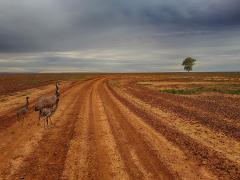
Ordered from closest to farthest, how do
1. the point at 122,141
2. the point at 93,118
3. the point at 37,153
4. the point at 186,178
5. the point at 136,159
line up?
the point at 186,178 < the point at 136,159 < the point at 37,153 < the point at 122,141 < the point at 93,118

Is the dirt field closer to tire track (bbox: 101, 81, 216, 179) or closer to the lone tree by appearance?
tire track (bbox: 101, 81, 216, 179)

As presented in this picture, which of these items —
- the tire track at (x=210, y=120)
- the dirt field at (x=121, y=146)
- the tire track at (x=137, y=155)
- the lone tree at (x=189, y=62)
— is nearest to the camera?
the tire track at (x=137, y=155)

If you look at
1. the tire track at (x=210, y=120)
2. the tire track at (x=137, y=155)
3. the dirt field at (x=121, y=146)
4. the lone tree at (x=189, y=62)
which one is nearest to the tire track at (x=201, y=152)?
the dirt field at (x=121, y=146)

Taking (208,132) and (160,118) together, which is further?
(160,118)

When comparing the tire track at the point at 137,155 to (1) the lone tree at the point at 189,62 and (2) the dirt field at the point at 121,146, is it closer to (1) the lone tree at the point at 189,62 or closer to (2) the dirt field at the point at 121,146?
(2) the dirt field at the point at 121,146

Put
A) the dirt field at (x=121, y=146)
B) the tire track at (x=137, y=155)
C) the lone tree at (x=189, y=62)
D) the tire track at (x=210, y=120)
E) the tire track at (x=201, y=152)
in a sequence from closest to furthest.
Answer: the tire track at (x=137, y=155), the dirt field at (x=121, y=146), the tire track at (x=201, y=152), the tire track at (x=210, y=120), the lone tree at (x=189, y=62)

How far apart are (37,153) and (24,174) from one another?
2349mm

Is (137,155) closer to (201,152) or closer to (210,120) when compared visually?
(201,152)

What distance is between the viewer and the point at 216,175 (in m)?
9.98

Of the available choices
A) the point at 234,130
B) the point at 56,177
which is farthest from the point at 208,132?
the point at 56,177

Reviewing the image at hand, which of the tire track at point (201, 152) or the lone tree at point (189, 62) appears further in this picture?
the lone tree at point (189, 62)

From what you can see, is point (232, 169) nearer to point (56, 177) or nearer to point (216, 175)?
point (216, 175)

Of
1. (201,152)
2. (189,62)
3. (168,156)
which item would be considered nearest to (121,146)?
(168,156)

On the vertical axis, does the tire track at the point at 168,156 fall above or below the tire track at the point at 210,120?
above
